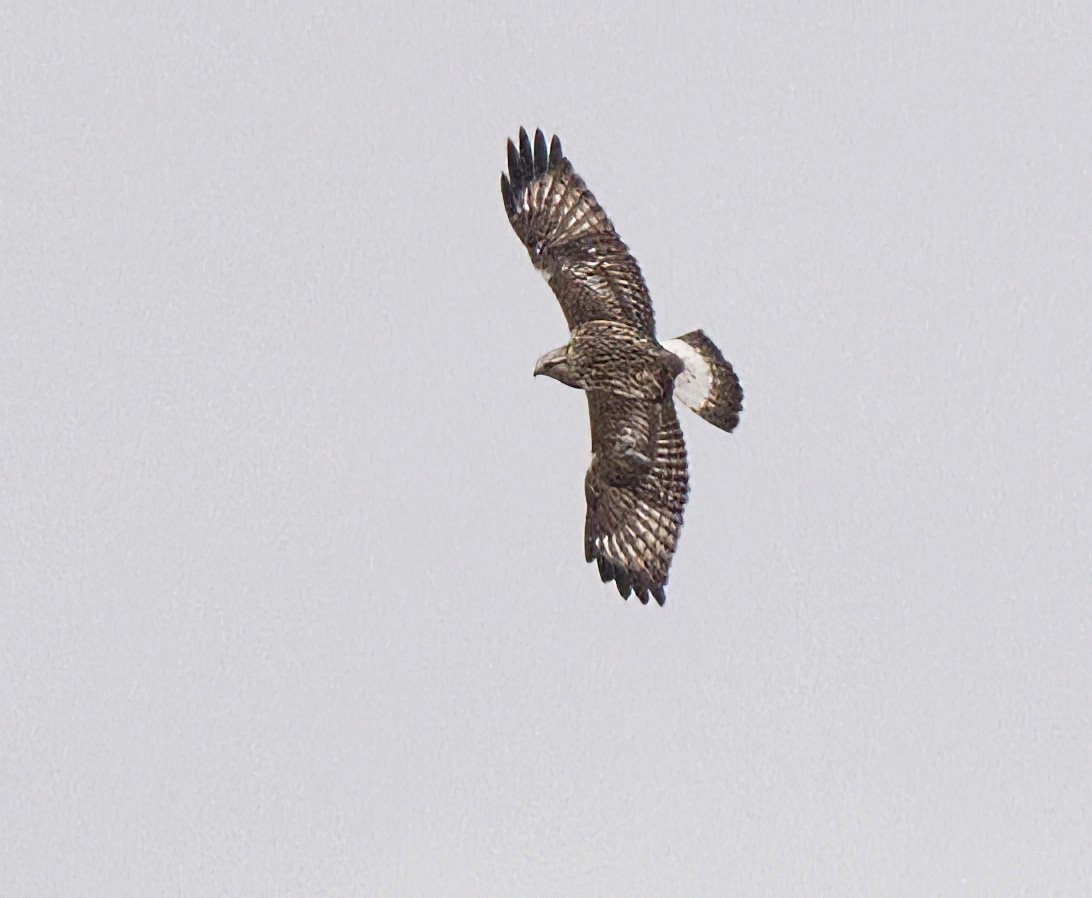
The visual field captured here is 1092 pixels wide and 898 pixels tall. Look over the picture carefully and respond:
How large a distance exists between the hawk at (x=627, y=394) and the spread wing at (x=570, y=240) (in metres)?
0.01

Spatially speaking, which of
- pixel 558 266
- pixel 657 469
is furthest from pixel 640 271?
pixel 657 469

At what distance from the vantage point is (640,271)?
2317 cm

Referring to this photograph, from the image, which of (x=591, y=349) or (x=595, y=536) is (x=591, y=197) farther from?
(x=595, y=536)

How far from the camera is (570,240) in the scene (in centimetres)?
2358

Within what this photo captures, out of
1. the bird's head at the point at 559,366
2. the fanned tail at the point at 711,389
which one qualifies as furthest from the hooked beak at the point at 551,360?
the fanned tail at the point at 711,389

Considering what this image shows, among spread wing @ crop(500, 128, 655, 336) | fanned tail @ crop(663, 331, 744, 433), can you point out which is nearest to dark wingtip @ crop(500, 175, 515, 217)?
spread wing @ crop(500, 128, 655, 336)

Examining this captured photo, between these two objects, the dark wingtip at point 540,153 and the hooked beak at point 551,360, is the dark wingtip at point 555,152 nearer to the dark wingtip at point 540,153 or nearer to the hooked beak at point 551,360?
the dark wingtip at point 540,153

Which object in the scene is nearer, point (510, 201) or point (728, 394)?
point (728, 394)

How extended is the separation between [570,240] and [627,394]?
2.30m

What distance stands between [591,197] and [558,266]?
935 millimetres

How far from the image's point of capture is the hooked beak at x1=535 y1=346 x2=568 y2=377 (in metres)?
22.3

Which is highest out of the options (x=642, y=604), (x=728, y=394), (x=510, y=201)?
(x=510, y=201)

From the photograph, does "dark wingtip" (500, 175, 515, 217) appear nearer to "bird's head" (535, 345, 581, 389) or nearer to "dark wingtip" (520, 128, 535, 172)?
"dark wingtip" (520, 128, 535, 172)

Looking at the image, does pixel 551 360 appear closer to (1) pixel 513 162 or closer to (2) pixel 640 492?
(2) pixel 640 492
